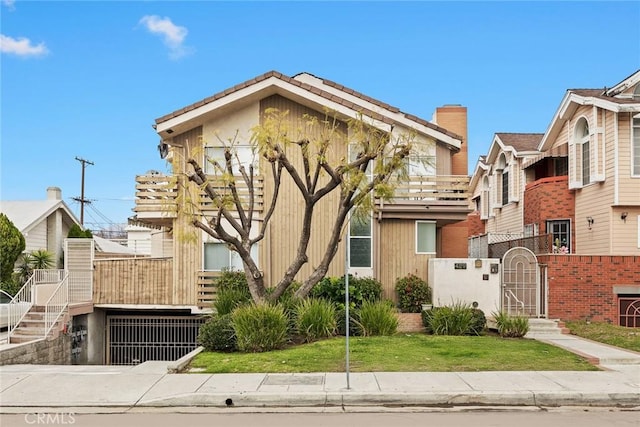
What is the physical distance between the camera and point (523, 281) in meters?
18.3

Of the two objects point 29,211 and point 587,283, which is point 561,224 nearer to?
point 587,283

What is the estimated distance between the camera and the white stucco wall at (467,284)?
698 inches

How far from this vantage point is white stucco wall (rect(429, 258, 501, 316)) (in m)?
17.7

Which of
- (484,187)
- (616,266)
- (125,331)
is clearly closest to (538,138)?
(484,187)

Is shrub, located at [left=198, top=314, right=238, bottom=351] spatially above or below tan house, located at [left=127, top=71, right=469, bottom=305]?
below

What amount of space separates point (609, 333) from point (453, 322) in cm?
452

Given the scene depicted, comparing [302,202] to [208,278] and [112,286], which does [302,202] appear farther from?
[112,286]

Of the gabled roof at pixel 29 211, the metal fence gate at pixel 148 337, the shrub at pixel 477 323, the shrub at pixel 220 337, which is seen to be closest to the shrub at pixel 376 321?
the shrub at pixel 477 323

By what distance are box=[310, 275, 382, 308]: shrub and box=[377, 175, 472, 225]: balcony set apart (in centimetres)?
233

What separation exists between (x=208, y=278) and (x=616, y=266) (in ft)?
42.7

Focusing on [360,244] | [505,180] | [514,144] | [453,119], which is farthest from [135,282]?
[505,180]

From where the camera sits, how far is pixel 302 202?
1878 cm

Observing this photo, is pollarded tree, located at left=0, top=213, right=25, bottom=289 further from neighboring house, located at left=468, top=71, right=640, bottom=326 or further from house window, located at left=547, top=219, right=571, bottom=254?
house window, located at left=547, top=219, right=571, bottom=254

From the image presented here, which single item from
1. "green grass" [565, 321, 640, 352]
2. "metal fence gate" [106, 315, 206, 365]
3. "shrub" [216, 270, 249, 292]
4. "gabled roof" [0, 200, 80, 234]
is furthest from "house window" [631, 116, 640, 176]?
"gabled roof" [0, 200, 80, 234]
